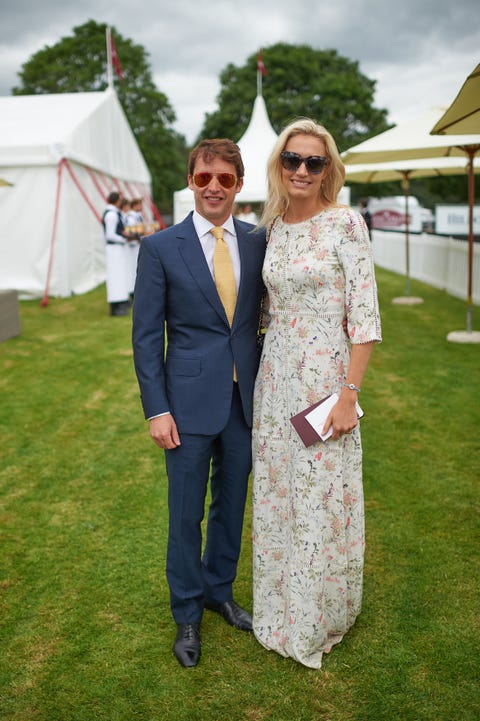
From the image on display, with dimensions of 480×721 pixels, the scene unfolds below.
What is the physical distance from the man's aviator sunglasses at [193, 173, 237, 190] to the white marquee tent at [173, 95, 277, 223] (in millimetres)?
14058

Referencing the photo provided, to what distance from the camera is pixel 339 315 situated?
100 inches

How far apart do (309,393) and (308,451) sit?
0.73 feet

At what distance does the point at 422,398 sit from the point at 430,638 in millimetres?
3890

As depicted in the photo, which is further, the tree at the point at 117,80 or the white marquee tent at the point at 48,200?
the tree at the point at 117,80

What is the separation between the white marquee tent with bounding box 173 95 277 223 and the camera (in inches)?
666

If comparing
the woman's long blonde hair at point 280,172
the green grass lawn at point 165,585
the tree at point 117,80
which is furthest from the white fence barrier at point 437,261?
the tree at point 117,80

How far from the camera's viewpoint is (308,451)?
261 centimetres

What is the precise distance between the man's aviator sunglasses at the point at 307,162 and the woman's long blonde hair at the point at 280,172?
0.06m

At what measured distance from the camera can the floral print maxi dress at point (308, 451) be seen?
2.48 metres

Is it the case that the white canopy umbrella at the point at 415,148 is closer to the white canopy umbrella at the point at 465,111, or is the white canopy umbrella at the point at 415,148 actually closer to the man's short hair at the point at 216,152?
the white canopy umbrella at the point at 465,111

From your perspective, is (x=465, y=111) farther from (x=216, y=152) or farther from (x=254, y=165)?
(x=254, y=165)

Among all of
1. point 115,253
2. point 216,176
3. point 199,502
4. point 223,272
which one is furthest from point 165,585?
point 115,253

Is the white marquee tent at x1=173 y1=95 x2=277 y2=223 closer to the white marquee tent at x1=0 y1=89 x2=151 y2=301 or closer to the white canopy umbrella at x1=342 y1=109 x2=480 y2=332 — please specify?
the white marquee tent at x1=0 y1=89 x2=151 y2=301

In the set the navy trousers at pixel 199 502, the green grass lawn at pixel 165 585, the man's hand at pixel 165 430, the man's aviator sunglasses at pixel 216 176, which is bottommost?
the green grass lawn at pixel 165 585
